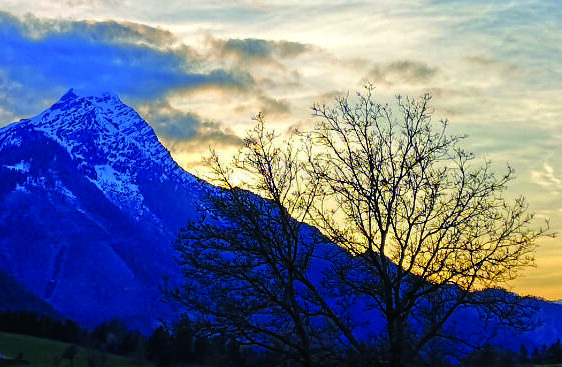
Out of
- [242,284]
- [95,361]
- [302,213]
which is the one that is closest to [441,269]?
[302,213]

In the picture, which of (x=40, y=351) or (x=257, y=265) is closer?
(x=257, y=265)

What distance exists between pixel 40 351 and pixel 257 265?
573ft

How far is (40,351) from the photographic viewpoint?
185 metres

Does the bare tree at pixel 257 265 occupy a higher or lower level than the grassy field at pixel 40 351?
lower

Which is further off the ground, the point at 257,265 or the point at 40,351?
the point at 40,351

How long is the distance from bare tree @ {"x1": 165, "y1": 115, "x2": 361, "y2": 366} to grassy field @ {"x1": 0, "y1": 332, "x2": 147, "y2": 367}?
487 ft

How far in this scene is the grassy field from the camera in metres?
173

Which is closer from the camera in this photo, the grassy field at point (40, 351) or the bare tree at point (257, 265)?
the bare tree at point (257, 265)

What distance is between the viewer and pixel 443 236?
2644 cm

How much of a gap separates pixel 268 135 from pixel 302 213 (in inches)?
131

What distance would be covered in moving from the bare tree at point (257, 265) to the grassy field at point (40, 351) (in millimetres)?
148308

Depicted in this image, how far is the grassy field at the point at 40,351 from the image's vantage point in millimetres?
173125

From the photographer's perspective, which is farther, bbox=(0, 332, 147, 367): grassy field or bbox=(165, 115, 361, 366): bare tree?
bbox=(0, 332, 147, 367): grassy field

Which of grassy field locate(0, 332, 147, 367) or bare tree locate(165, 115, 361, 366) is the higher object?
grassy field locate(0, 332, 147, 367)
